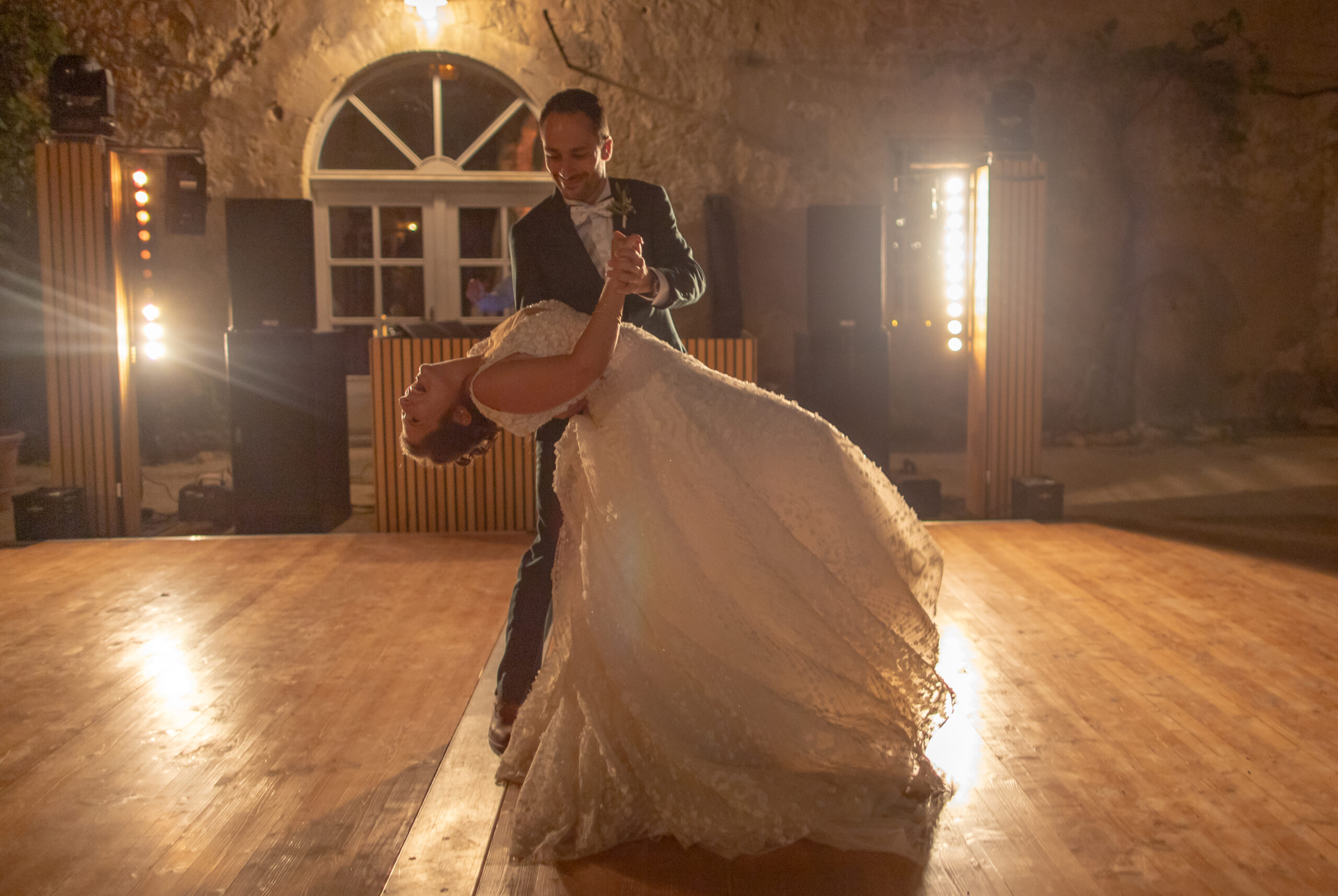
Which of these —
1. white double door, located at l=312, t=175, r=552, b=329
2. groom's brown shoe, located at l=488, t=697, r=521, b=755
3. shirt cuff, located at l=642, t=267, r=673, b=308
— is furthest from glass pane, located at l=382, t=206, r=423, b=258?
shirt cuff, located at l=642, t=267, r=673, b=308

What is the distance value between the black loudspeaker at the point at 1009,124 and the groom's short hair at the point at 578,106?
3.82 meters

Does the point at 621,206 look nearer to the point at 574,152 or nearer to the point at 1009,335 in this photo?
the point at 574,152

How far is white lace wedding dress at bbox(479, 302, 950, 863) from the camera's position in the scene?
1.86 meters

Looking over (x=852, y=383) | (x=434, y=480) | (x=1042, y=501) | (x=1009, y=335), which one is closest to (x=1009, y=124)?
(x=1009, y=335)

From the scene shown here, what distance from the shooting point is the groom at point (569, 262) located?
2.08 metres

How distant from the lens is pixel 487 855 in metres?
1.88

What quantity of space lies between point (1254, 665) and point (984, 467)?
249 cm

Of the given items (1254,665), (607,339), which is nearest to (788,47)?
(1254,665)

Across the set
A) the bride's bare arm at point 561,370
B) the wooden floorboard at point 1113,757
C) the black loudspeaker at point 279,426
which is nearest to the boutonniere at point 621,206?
the bride's bare arm at point 561,370

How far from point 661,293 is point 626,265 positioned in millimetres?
252

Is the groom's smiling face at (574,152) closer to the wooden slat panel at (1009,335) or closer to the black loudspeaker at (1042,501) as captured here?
the wooden slat panel at (1009,335)

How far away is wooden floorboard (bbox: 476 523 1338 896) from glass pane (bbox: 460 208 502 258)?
5236mm

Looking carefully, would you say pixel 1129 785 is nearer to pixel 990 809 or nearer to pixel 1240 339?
pixel 990 809

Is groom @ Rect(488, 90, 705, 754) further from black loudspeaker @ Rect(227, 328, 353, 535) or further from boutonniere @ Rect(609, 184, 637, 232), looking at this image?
black loudspeaker @ Rect(227, 328, 353, 535)
